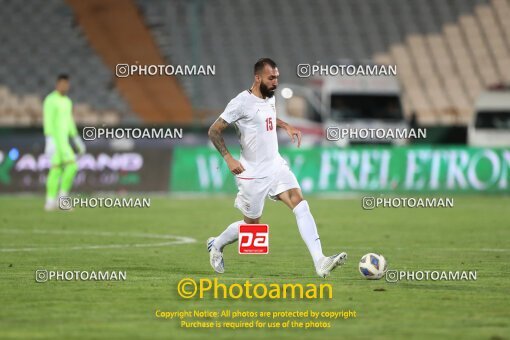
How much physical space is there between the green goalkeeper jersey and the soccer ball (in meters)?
12.6

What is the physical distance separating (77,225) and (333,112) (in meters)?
15.9

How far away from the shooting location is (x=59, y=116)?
24406 mm

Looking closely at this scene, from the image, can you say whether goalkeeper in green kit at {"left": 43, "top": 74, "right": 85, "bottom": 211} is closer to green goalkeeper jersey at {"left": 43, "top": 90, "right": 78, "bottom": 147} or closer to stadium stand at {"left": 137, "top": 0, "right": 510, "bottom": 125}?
green goalkeeper jersey at {"left": 43, "top": 90, "right": 78, "bottom": 147}

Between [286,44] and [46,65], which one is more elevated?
[286,44]

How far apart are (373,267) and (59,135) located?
1302cm

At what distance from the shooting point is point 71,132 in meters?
24.4

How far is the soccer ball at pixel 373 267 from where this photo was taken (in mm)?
12648

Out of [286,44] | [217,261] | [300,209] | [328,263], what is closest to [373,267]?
[328,263]

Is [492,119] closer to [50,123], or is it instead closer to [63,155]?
[63,155]

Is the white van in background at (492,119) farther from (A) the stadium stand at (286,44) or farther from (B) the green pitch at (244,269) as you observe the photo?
(B) the green pitch at (244,269)

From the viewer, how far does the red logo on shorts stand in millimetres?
12367

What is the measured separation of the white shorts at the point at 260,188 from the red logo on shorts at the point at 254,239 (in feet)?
1.30

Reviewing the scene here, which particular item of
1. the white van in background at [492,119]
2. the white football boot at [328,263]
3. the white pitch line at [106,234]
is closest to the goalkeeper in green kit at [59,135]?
the white pitch line at [106,234]

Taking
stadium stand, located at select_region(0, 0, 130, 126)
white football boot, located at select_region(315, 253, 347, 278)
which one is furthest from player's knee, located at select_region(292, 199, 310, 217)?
stadium stand, located at select_region(0, 0, 130, 126)
